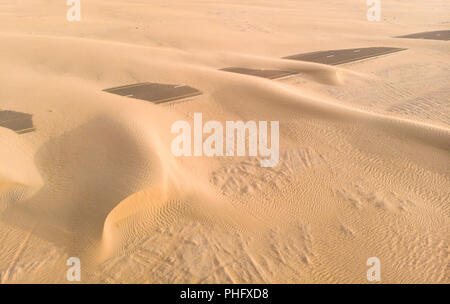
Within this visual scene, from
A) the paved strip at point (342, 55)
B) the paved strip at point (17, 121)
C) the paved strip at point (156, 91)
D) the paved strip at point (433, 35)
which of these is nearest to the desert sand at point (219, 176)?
the paved strip at point (17, 121)

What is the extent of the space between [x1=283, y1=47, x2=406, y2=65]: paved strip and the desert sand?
4.46ft

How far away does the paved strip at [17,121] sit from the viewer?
39.2 ft

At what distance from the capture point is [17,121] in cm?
1245

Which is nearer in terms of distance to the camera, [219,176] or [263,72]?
[219,176]

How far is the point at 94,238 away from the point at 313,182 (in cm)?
608

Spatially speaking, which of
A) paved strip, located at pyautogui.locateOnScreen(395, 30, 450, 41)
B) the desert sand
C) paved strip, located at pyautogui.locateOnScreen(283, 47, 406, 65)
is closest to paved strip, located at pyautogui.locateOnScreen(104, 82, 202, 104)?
the desert sand

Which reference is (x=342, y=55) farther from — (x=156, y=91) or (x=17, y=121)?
(x=17, y=121)

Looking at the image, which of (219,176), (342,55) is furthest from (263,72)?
(219,176)

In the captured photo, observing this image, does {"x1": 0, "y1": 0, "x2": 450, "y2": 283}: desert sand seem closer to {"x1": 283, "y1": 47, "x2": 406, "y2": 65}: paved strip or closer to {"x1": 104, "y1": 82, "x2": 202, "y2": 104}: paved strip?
{"x1": 104, "y1": 82, "x2": 202, "y2": 104}: paved strip

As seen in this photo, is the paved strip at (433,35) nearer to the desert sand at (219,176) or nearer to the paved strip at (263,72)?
the desert sand at (219,176)

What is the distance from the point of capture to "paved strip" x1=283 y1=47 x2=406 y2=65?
21089 mm

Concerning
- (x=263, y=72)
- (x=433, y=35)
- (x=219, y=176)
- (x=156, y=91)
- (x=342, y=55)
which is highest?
(x=433, y=35)

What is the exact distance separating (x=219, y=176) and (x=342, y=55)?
1598cm

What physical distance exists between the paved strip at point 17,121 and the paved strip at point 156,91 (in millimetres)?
3695
